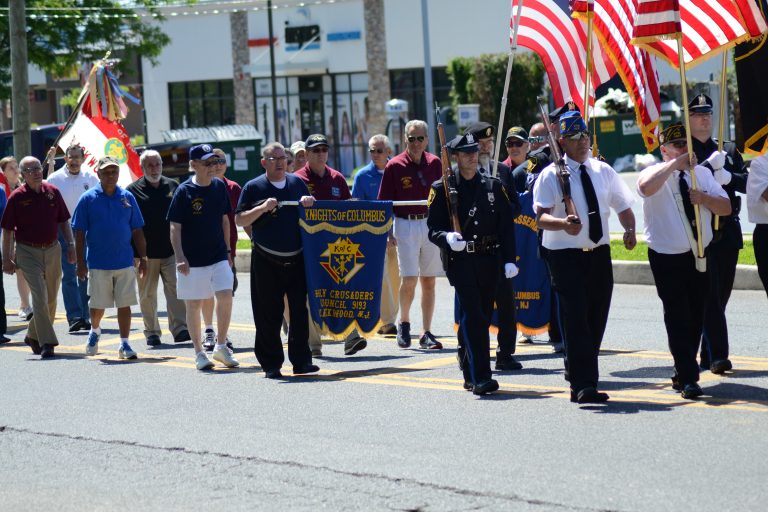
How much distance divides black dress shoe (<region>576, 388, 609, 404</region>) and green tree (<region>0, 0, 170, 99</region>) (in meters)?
30.9

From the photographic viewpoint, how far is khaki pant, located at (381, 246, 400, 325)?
1338cm

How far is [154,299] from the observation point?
13867 mm

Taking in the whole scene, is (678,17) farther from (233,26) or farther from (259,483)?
(233,26)

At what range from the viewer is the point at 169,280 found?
45.6 ft

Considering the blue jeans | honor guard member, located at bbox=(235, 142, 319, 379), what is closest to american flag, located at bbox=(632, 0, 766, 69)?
honor guard member, located at bbox=(235, 142, 319, 379)

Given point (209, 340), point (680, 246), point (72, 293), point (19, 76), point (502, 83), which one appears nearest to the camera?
point (680, 246)

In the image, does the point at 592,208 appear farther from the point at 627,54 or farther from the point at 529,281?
the point at 627,54

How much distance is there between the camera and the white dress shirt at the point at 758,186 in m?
9.37

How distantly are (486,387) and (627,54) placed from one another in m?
4.00

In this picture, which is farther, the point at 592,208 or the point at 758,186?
the point at 758,186

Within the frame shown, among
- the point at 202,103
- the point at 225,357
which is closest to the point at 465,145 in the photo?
the point at 225,357

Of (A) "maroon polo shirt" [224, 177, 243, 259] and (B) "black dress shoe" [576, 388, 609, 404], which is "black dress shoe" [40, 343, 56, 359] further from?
(B) "black dress shoe" [576, 388, 609, 404]

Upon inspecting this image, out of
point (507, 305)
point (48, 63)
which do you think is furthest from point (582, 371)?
point (48, 63)

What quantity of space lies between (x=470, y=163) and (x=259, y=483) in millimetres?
3364
